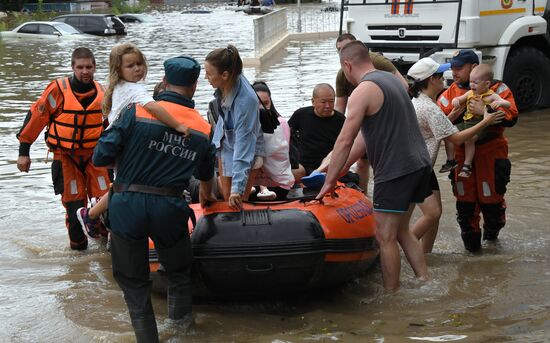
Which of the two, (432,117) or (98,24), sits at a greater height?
(432,117)

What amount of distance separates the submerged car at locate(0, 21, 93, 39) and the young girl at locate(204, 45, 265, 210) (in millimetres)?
30543

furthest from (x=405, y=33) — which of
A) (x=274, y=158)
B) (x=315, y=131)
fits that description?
(x=274, y=158)

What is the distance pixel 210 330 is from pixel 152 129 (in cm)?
Answer: 148

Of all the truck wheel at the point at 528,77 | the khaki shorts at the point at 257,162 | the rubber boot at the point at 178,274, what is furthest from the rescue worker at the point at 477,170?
the truck wheel at the point at 528,77

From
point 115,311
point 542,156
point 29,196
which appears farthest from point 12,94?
point 115,311

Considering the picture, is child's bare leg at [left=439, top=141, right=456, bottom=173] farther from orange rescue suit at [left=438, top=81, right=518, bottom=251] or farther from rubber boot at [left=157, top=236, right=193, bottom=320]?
rubber boot at [left=157, top=236, right=193, bottom=320]

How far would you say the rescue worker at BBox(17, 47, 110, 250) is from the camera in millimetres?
7410

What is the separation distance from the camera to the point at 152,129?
5.05 meters

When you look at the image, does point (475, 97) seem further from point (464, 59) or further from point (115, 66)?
point (115, 66)

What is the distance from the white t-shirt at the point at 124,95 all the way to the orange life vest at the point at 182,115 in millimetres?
266

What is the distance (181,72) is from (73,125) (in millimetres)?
2518

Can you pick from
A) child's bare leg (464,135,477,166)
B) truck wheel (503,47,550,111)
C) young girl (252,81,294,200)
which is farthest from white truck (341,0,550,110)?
young girl (252,81,294,200)

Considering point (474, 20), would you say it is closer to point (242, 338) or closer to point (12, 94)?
point (242, 338)

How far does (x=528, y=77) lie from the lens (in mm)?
13555
